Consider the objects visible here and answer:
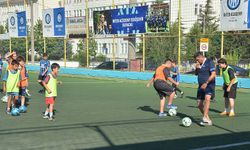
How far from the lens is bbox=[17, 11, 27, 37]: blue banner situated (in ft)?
125

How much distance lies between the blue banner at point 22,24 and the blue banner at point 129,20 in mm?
11550

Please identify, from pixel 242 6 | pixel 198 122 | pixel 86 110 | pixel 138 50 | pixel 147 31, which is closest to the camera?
pixel 198 122

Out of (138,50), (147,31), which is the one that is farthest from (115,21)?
(138,50)

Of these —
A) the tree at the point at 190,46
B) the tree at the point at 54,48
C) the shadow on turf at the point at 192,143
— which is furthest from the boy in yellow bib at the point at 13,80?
the tree at the point at 54,48

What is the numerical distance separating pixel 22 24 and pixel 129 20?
46.1 feet

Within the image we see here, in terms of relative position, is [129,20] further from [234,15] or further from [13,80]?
[13,80]

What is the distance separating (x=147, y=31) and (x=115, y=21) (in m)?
3.27

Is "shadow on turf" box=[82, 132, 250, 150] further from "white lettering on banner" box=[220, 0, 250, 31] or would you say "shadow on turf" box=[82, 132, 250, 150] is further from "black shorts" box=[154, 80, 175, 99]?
"white lettering on banner" box=[220, 0, 250, 31]

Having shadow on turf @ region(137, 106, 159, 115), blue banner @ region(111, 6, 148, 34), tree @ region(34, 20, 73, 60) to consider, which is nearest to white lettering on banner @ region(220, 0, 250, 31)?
blue banner @ region(111, 6, 148, 34)

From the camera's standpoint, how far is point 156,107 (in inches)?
583

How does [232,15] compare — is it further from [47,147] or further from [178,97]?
[47,147]

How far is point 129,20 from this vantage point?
1102 inches

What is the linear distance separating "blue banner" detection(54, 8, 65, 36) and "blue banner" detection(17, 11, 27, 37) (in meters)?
5.56

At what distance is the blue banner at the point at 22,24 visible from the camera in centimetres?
3796
